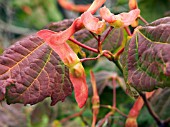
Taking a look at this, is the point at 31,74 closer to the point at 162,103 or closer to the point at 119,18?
the point at 119,18

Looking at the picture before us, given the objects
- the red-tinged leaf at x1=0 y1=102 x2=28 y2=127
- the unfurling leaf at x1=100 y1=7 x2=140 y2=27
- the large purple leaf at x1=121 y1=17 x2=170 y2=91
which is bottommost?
the red-tinged leaf at x1=0 y1=102 x2=28 y2=127

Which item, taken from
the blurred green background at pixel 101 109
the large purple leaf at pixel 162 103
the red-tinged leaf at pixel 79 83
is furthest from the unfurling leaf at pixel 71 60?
the large purple leaf at pixel 162 103

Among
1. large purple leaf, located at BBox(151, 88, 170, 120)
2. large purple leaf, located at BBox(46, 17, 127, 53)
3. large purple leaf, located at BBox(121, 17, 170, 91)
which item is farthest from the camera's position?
large purple leaf, located at BBox(151, 88, 170, 120)

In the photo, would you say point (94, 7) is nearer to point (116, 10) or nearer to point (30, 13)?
point (116, 10)

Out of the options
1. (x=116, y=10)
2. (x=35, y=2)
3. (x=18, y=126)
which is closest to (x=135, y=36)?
(x=116, y=10)

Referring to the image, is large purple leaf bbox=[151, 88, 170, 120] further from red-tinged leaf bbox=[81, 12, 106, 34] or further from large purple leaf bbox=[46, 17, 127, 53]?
red-tinged leaf bbox=[81, 12, 106, 34]

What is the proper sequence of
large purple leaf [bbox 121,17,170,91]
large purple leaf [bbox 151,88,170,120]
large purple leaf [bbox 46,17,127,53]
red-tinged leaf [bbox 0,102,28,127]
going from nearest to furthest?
large purple leaf [bbox 121,17,170,91] < large purple leaf [bbox 46,17,127,53] < large purple leaf [bbox 151,88,170,120] < red-tinged leaf [bbox 0,102,28,127]

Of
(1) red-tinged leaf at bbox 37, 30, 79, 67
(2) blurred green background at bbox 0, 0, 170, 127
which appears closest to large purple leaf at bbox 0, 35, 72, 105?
(1) red-tinged leaf at bbox 37, 30, 79, 67

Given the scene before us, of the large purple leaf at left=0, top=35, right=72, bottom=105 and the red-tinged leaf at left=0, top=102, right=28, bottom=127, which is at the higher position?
the large purple leaf at left=0, top=35, right=72, bottom=105
